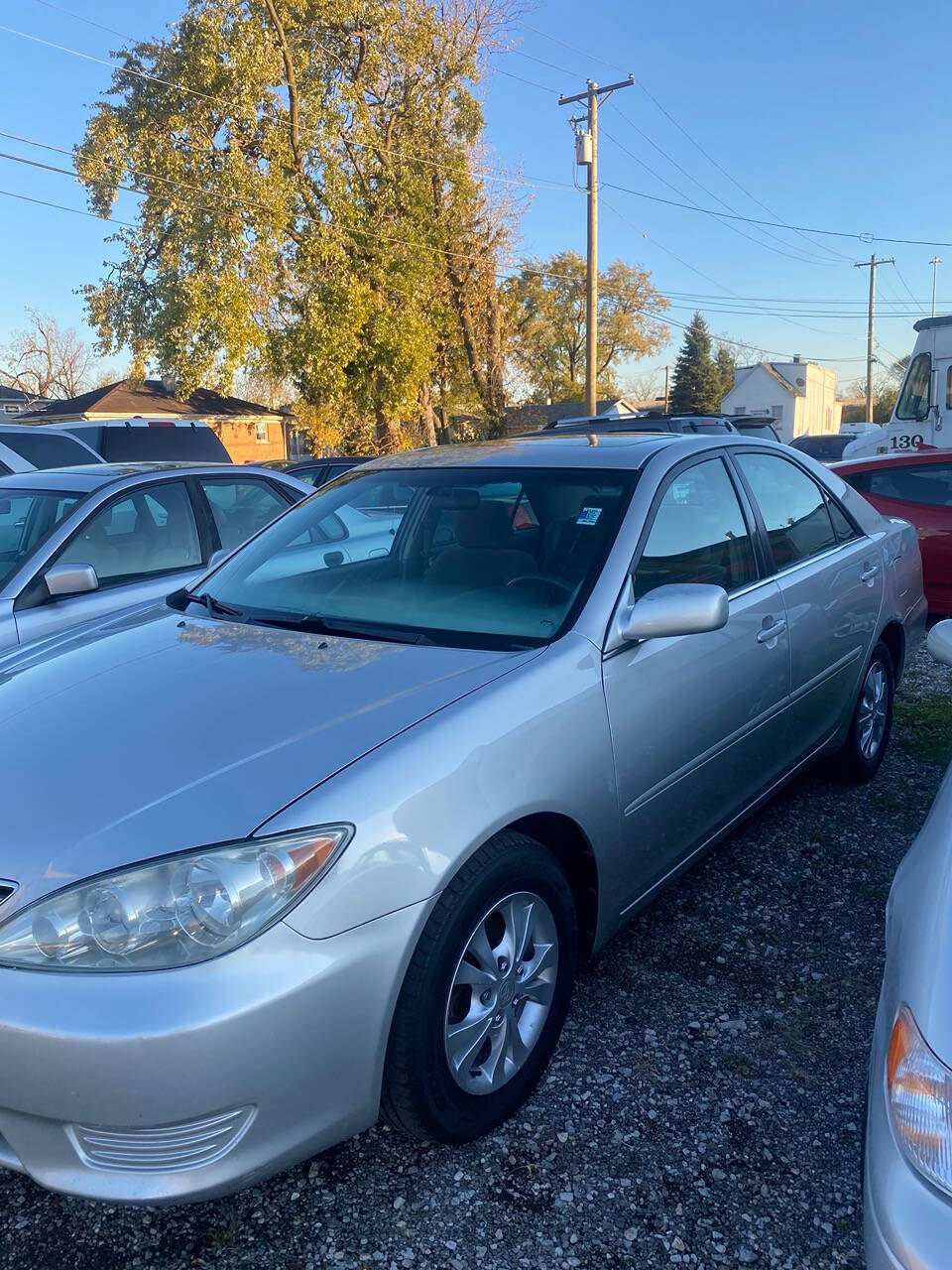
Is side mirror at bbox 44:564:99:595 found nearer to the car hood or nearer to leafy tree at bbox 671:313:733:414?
the car hood

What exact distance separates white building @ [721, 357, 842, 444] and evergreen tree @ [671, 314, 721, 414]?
3659 mm

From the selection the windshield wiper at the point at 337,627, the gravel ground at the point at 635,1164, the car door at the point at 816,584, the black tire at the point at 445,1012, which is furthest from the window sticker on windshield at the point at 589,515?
the gravel ground at the point at 635,1164

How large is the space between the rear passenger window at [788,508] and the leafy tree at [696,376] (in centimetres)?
6162

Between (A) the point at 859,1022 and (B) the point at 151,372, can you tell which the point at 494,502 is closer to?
(A) the point at 859,1022

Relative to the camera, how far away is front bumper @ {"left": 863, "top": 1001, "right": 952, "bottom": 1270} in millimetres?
1429

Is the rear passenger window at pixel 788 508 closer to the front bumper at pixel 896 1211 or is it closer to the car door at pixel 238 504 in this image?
the front bumper at pixel 896 1211

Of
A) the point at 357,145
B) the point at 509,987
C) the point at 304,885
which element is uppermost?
the point at 357,145

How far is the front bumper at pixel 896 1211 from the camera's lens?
143cm

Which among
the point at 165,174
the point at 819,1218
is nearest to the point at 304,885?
the point at 819,1218

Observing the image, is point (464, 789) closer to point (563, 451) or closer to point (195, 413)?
point (563, 451)

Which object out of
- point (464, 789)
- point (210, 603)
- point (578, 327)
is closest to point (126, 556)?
point (210, 603)

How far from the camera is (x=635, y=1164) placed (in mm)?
2318

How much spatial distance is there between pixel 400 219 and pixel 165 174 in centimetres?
620

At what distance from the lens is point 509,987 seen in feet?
7.93
